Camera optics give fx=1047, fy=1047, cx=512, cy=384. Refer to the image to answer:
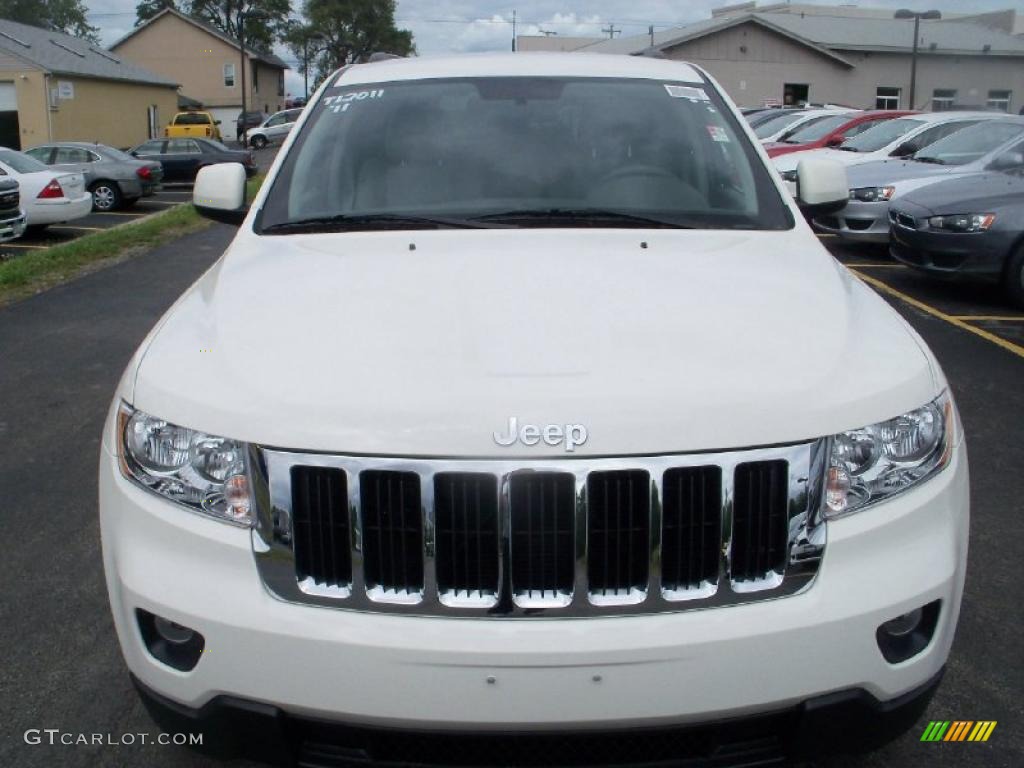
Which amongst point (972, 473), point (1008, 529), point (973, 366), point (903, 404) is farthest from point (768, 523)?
point (973, 366)

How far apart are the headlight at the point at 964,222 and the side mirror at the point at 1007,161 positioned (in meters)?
1.75

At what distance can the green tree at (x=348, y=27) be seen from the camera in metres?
89.6

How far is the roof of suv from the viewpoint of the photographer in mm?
3908

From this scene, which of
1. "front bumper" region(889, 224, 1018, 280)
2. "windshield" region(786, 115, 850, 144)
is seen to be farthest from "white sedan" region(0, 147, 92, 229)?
"front bumper" region(889, 224, 1018, 280)

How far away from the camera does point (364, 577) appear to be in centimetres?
209

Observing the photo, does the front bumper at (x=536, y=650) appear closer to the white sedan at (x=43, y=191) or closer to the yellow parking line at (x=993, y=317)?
the yellow parking line at (x=993, y=317)

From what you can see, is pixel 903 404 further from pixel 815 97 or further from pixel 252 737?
pixel 815 97

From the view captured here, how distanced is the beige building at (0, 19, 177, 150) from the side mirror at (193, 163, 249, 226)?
38953mm

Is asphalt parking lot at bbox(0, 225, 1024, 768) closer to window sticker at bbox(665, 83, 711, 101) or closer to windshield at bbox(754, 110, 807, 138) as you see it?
window sticker at bbox(665, 83, 711, 101)

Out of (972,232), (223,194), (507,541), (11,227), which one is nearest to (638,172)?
(223,194)

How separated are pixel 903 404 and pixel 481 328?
3.07 feet

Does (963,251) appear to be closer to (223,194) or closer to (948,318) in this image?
(948,318)

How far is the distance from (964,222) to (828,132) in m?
9.97

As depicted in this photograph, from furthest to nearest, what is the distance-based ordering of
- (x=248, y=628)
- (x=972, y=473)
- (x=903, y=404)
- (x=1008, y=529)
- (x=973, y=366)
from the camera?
1. (x=973, y=366)
2. (x=972, y=473)
3. (x=1008, y=529)
4. (x=903, y=404)
5. (x=248, y=628)
